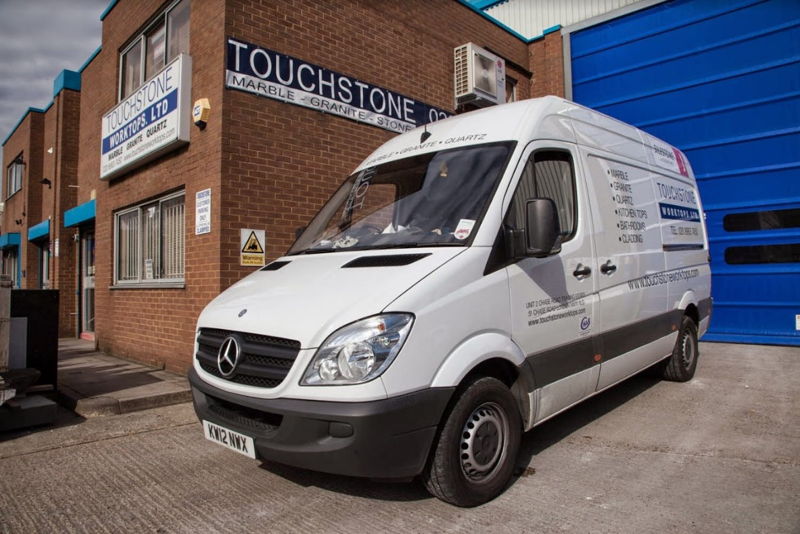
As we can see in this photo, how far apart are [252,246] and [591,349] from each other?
4.07 meters

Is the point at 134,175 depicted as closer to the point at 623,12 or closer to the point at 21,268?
the point at 623,12

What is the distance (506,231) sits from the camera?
3223 mm

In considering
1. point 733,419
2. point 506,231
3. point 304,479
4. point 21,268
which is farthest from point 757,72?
point 21,268

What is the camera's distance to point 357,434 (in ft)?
8.28

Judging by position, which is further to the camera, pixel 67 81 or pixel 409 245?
pixel 67 81

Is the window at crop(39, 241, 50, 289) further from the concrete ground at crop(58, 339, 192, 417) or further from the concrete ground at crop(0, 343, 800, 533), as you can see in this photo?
the concrete ground at crop(0, 343, 800, 533)

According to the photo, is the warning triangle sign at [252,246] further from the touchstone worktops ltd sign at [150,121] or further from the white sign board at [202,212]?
the touchstone worktops ltd sign at [150,121]

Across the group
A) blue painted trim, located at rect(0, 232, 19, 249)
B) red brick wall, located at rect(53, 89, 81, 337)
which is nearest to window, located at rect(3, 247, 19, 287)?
blue painted trim, located at rect(0, 232, 19, 249)

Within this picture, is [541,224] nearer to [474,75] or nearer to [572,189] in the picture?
[572,189]

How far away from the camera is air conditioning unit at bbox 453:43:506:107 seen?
9281 millimetres

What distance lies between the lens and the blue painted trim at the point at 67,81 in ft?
43.1

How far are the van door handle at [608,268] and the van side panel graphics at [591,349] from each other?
47cm

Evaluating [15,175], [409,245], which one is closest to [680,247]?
[409,245]

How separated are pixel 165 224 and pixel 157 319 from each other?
1.38m
